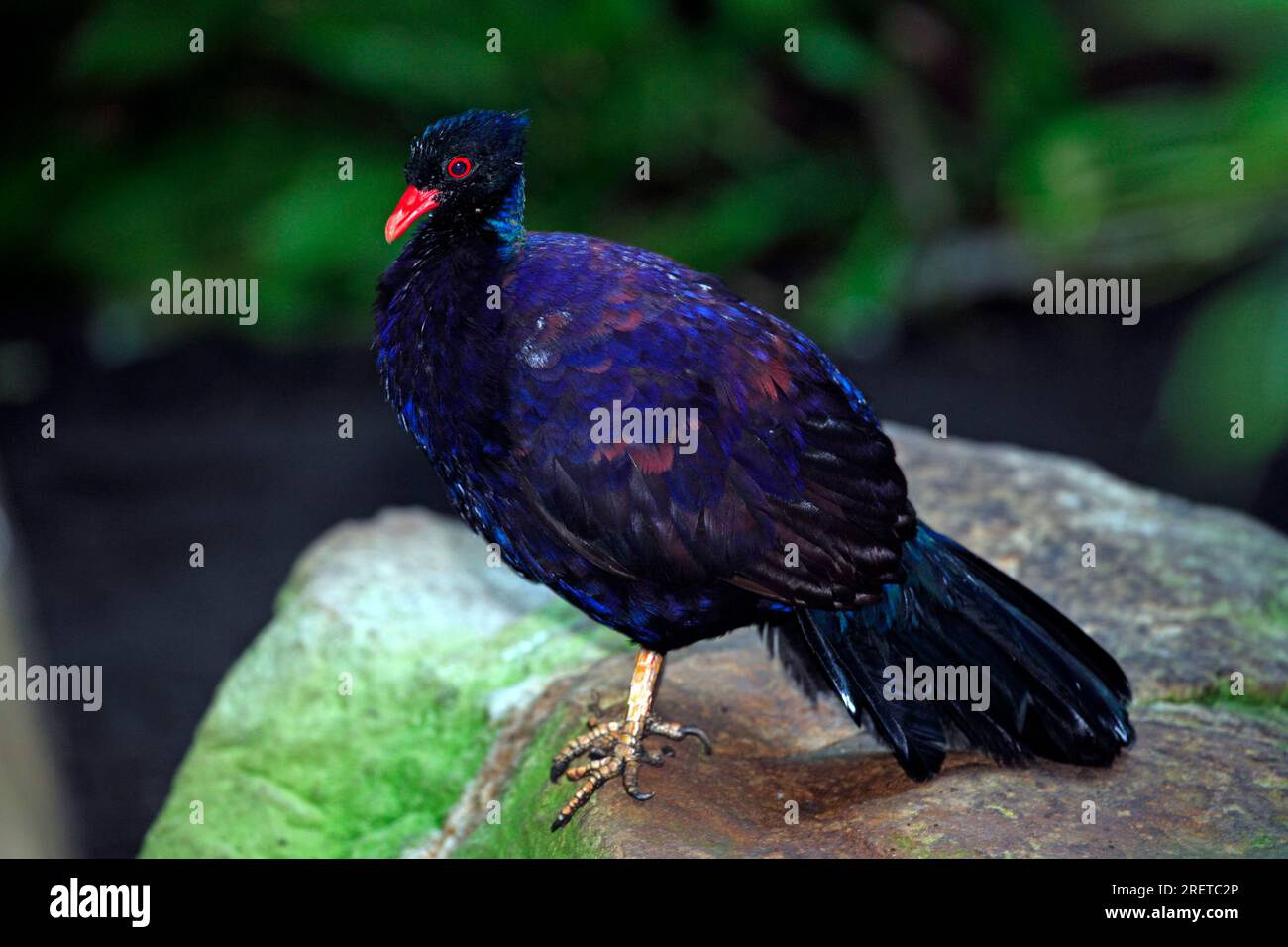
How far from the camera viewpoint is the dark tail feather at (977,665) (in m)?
3.36

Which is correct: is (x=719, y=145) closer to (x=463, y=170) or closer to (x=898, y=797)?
(x=463, y=170)

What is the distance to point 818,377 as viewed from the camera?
337cm

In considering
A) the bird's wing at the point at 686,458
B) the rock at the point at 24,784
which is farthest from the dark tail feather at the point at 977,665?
the rock at the point at 24,784

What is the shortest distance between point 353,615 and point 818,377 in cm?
176

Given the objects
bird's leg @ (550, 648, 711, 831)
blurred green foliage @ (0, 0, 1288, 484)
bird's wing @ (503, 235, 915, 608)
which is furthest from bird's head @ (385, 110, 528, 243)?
blurred green foliage @ (0, 0, 1288, 484)

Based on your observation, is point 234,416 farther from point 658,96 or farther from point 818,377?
point 818,377

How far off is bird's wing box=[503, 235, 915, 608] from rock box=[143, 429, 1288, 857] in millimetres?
521

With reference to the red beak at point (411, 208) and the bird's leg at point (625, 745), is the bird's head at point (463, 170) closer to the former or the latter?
the red beak at point (411, 208)

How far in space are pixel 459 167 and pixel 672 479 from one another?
877 mm

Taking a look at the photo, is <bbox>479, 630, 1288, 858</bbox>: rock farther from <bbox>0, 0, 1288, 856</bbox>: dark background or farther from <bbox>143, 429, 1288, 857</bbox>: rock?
<bbox>0, 0, 1288, 856</bbox>: dark background

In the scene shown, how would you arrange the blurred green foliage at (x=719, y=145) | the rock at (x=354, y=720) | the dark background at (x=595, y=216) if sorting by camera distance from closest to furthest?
the rock at (x=354, y=720)
the dark background at (x=595, y=216)
the blurred green foliage at (x=719, y=145)

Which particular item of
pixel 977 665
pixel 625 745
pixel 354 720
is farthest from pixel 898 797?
pixel 354 720

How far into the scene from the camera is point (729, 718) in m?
3.83

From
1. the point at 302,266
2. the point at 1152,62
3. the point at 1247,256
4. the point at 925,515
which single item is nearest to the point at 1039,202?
the point at 1247,256
